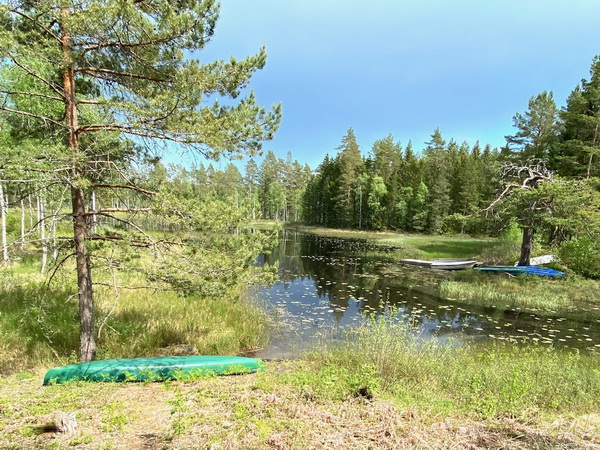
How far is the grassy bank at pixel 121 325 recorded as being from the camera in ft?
22.9

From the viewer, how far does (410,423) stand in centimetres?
374

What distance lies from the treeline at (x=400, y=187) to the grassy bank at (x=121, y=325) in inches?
1625

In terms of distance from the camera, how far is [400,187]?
5659cm

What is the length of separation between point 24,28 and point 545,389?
1073 cm

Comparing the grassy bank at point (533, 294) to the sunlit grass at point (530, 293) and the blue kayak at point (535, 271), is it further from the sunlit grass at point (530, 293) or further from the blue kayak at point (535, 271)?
the blue kayak at point (535, 271)

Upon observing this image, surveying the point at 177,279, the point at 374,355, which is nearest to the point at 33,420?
the point at 177,279

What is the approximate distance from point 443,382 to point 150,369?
497cm

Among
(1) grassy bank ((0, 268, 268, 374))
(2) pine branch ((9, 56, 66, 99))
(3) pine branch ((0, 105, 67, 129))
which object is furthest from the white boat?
(2) pine branch ((9, 56, 66, 99))

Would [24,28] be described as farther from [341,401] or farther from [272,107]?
[341,401]

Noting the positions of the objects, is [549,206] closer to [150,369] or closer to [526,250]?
[526,250]

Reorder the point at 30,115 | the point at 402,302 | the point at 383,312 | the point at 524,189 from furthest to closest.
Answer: the point at 524,189
the point at 402,302
the point at 383,312
the point at 30,115

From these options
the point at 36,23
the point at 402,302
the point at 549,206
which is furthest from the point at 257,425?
the point at 549,206

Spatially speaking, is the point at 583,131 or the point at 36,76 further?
the point at 583,131

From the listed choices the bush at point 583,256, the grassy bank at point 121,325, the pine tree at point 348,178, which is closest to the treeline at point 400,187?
the pine tree at point 348,178
